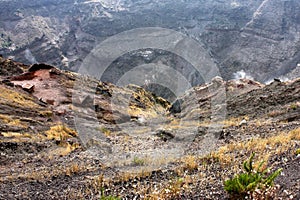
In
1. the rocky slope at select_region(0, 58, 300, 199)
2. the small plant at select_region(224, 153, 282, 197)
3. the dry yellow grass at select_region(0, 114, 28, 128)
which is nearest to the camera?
the small plant at select_region(224, 153, 282, 197)

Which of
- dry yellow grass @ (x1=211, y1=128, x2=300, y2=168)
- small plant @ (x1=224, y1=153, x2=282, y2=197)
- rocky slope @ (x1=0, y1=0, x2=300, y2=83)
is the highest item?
rocky slope @ (x1=0, y1=0, x2=300, y2=83)

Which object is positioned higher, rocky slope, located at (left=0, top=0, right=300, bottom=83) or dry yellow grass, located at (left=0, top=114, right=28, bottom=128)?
rocky slope, located at (left=0, top=0, right=300, bottom=83)

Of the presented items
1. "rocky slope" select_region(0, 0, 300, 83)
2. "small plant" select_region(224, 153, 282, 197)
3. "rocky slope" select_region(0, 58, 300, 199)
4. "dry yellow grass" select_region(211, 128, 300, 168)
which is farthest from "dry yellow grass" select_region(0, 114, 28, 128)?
"rocky slope" select_region(0, 0, 300, 83)

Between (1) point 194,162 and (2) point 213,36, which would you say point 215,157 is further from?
(2) point 213,36

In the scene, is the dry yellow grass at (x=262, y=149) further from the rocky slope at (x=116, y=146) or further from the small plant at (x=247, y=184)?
the small plant at (x=247, y=184)

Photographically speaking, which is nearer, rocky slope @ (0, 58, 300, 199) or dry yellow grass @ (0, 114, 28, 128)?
rocky slope @ (0, 58, 300, 199)

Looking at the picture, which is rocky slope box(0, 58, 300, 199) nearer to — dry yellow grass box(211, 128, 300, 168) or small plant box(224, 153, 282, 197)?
dry yellow grass box(211, 128, 300, 168)

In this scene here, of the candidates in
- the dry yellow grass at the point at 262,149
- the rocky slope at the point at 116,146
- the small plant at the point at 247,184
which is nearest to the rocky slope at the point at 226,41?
the rocky slope at the point at 116,146

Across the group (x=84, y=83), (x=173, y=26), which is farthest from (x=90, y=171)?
(x=173, y=26)
